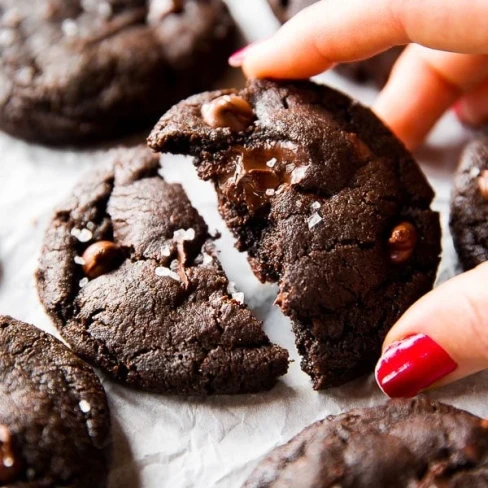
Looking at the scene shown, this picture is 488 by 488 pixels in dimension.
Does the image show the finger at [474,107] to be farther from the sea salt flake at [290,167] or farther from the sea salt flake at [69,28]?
the sea salt flake at [69,28]

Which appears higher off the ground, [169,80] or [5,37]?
[5,37]

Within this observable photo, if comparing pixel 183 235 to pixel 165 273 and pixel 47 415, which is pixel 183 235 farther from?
pixel 47 415

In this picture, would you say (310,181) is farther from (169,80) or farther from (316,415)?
(169,80)

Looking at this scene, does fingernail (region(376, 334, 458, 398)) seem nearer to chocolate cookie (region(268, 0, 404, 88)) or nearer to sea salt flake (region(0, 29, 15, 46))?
chocolate cookie (region(268, 0, 404, 88))

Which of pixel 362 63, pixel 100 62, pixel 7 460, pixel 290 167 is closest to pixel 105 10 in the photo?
pixel 100 62

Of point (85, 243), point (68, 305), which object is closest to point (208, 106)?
point (85, 243)

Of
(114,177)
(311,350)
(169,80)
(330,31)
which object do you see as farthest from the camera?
(169,80)

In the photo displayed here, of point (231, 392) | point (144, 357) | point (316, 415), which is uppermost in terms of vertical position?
point (144, 357)

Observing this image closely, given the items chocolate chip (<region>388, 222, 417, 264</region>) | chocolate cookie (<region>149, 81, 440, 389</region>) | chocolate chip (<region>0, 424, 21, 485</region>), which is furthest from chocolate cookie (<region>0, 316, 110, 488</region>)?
chocolate chip (<region>388, 222, 417, 264</region>)
